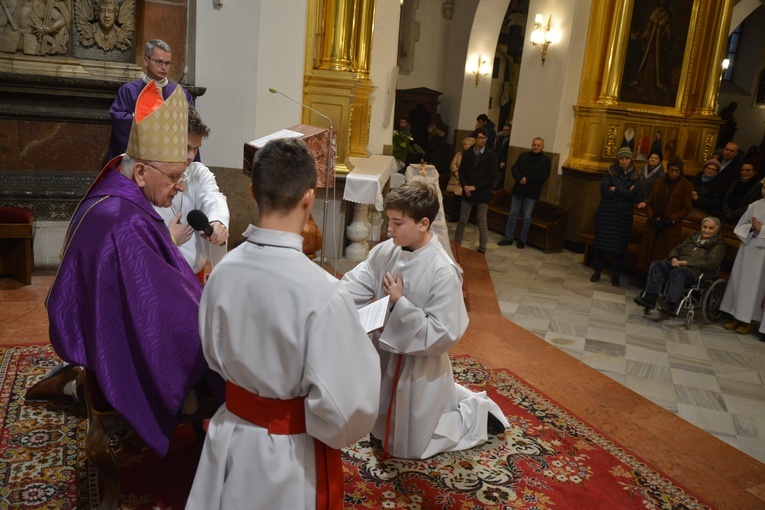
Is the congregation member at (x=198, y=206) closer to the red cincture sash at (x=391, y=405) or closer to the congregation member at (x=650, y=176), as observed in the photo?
the red cincture sash at (x=391, y=405)

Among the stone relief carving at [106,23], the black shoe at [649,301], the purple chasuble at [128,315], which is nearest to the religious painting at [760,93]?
the black shoe at [649,301]

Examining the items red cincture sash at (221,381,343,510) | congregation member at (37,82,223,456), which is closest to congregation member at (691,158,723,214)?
congregation member at (37,82,223,456)

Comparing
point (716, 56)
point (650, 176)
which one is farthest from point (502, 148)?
point (650, 176)

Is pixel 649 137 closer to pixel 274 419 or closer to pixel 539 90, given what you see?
pixel 539 90

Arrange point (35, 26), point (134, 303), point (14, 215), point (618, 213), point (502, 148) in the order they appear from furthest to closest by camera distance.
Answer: point (502, 148), point (618, 213), point (35, 26), point (14, 215), point (134, 303)

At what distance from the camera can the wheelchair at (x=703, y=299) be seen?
22.0 feet

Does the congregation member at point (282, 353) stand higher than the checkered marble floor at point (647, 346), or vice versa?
the congregation member at point (282, 353)

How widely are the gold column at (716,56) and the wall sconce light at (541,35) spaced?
8.88 ft

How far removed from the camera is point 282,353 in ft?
6.02

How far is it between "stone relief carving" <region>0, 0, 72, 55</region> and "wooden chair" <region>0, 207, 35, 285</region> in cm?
147

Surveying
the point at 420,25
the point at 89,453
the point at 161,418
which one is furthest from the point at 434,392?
the point at 420,25

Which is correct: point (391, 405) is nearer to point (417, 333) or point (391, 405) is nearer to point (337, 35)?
point (417, 333)

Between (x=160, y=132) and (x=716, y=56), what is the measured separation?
36.2 feet

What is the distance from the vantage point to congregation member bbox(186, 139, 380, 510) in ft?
5.93
